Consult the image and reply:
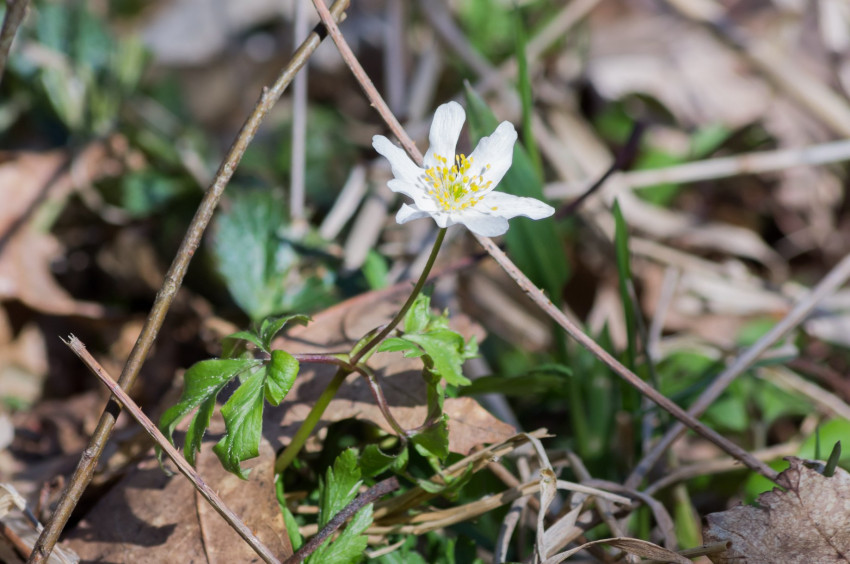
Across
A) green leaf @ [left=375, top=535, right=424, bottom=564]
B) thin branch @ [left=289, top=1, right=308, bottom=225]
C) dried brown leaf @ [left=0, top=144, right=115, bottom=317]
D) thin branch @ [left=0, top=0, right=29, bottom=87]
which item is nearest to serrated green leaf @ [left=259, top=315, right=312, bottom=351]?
green leaf @ [left=375, top=535, right=424, bottom=564]

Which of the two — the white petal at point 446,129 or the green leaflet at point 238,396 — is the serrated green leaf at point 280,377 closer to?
the green leaflet at point 238,396

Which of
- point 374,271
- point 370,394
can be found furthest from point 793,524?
point 374,271

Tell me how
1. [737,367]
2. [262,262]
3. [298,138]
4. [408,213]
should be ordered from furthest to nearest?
[298,138]
[262,262]
[737,367]
[408,213]

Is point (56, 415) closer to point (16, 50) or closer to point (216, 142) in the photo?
point (16, 50)

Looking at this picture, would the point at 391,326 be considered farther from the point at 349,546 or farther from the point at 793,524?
the point at 793,524

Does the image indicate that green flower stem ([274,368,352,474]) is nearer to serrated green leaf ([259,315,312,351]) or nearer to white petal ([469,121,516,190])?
serrated green leaf ([259,315,312,351])

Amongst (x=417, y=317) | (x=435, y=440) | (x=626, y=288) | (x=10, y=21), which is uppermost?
(x=10, y=21)
